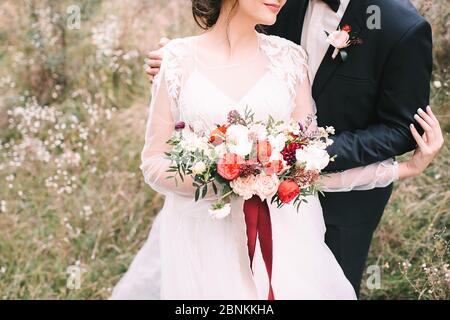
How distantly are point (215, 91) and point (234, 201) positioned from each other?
0.46 m

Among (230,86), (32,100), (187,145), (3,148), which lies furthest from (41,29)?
(187,145)

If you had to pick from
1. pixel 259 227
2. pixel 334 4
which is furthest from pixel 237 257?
pixel 334 4

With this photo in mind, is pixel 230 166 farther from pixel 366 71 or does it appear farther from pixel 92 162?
pixel 92 162

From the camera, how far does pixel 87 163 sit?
4715 millimetres

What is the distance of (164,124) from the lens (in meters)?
2.68

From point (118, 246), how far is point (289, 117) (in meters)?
2.13

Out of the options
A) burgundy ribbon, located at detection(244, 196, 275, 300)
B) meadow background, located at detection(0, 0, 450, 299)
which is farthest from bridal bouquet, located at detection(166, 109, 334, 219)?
meadow background, located at detection(0, 0, 450, 299)


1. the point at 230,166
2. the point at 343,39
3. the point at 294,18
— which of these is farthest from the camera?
the point at 294,18

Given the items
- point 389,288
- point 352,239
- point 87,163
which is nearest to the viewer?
point 352,239

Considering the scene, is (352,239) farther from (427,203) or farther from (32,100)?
(32,100)

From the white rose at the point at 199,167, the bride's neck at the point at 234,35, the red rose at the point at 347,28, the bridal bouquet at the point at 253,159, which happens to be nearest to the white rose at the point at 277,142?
the bridal bouquet at the point at 253,159

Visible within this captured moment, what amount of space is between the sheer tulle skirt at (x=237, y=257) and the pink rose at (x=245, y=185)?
0.25m

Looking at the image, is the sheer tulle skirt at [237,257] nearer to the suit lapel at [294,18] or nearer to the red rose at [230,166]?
the red rose at [230,166]

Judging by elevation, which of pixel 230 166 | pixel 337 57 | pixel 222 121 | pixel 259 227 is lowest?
pixel 259 227
